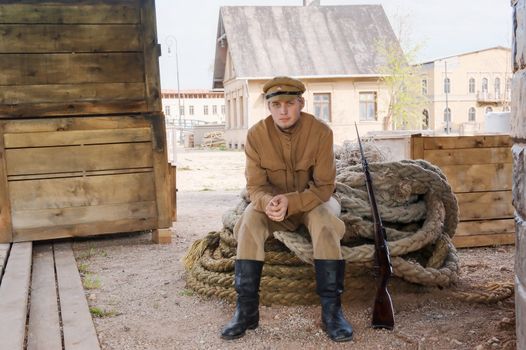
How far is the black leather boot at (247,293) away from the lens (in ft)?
10.4

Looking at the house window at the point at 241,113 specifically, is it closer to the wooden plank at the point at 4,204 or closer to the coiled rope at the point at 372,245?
the wooden plank at the point at 4,204

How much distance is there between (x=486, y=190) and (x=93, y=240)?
3.83 m

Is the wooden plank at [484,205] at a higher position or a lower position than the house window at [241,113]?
lower

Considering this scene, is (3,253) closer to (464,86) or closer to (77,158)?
(77,158)

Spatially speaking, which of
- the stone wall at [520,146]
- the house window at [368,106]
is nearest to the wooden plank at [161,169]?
the stone wall at [520,146]

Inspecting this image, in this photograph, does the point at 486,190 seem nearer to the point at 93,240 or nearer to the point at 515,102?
the point at 515,102

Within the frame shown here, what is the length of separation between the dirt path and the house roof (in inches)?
961

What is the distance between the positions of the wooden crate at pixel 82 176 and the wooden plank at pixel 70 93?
0.59 ft

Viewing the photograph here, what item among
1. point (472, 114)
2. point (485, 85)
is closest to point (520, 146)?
point (472, 114)

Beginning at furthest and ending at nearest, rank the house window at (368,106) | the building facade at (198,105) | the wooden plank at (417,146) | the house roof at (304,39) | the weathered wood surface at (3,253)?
the building facade at (198,105) → the house window at (368,106) → the house roof at (304,39) → the wooden plank at (417,146) → the weathered wood surface at (3,253)

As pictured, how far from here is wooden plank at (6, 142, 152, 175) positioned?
5434 millimetres

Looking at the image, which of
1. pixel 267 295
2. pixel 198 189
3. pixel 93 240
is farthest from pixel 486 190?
pixel 198 189

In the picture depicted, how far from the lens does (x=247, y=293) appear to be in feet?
10.5

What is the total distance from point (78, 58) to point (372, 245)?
353cm
